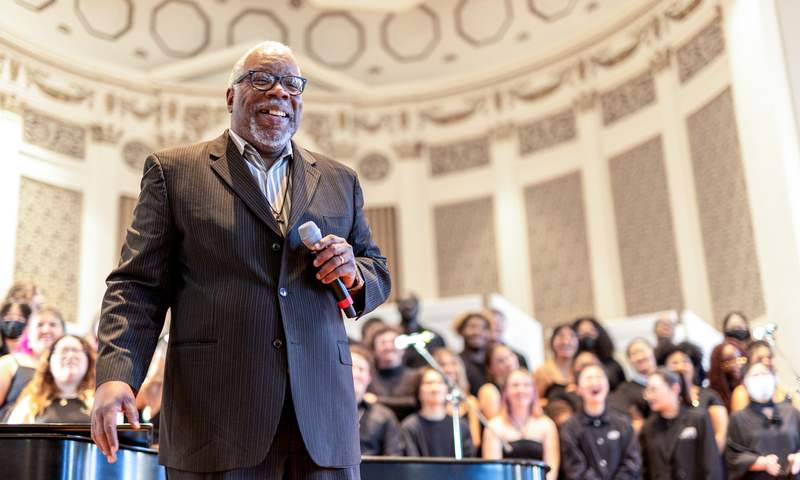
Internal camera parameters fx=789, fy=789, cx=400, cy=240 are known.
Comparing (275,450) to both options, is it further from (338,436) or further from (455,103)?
(455,103)

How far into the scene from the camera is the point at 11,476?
89.2 inches

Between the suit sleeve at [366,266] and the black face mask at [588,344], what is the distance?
4833mm

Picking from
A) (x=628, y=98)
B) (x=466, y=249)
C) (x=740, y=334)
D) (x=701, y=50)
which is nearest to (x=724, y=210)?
(x=701, y=50)

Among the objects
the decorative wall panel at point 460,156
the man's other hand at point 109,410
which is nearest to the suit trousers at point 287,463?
the man's other hand at point 109,410

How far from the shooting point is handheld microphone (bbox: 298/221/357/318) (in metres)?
1.59

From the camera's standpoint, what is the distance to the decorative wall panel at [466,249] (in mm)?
10914

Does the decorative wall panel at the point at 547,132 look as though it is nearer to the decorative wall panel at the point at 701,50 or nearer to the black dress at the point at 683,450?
the decorative wall panel at the point at 701,50

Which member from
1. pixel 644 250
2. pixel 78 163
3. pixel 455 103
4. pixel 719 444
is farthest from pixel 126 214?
pixel 719 444

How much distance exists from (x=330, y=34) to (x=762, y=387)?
8.99 meters

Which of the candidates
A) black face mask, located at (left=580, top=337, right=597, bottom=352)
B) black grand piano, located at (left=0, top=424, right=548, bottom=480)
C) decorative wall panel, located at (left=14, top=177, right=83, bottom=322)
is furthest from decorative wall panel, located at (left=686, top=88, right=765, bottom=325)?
decorative wall panel, located at (left=14, top=177, right=83, bottom=322)

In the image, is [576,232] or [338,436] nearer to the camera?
[338,436]

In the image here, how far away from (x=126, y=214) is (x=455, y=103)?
4.85 meters

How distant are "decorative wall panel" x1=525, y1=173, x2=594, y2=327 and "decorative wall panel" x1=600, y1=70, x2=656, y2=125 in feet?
2.96

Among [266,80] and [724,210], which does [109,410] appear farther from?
[724,210]
